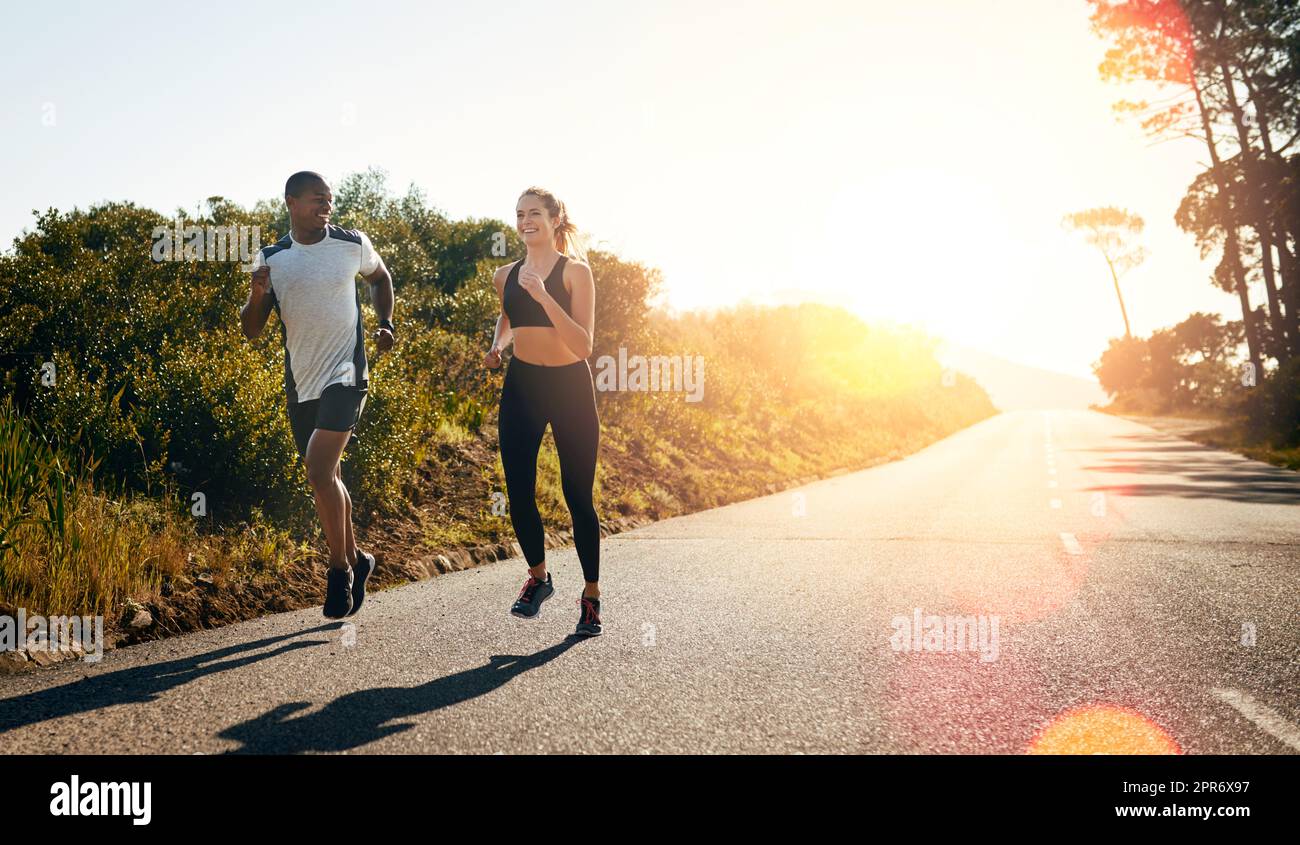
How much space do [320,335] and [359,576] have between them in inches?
54.0

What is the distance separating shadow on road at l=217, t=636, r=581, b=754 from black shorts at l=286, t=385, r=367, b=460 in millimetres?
1548

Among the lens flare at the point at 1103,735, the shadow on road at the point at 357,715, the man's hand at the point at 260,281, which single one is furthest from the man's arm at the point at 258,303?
the lens flare at the point at 1103,735

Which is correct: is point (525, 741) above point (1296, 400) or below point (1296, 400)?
below

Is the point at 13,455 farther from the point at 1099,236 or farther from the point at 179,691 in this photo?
the point at 1099,236

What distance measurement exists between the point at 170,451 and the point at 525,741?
4.69 meters

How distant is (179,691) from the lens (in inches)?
140

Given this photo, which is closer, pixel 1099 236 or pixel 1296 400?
pixel 1296 400

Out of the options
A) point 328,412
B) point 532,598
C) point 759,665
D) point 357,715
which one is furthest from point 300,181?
point 759,665

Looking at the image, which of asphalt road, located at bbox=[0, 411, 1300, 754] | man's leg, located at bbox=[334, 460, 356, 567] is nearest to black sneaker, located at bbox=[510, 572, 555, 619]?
asphalt road, located at bbox=[0, 411, 1300, 754]

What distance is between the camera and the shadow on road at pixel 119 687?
3295 millimetres

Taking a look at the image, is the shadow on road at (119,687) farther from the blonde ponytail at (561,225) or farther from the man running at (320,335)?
the blonde ponytail at (561,225)

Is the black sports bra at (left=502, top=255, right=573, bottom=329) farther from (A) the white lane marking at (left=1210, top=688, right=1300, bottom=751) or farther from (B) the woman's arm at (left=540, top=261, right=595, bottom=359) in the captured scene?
(A) the white lane marking at (left=1210, top=688, right=1300, bottom=751)
